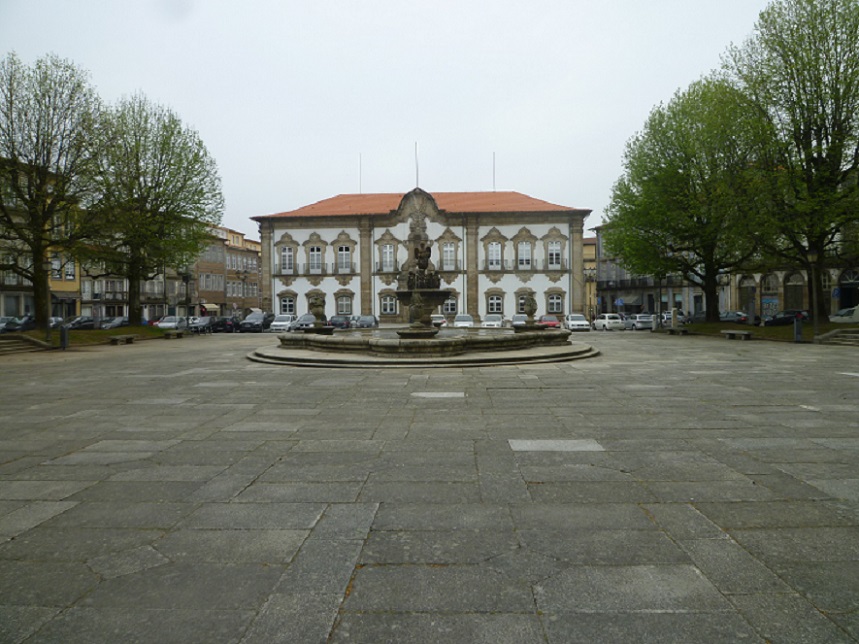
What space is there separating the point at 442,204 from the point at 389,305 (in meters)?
11.3

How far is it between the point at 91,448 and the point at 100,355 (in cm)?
1733

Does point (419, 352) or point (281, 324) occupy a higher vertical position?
point (281, 324)

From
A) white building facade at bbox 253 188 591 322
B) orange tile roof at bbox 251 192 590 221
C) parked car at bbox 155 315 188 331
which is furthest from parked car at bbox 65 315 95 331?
orange tile roof at bbox 251 192 590 221

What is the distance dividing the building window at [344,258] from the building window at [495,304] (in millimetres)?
13514

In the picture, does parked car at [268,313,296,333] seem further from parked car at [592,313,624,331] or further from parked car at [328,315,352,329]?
parked car at [592,313,624,331]

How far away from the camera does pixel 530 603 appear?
2777 millimetres

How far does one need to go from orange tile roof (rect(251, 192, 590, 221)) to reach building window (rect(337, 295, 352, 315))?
310 inches

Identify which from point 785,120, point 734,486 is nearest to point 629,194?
point 785,120

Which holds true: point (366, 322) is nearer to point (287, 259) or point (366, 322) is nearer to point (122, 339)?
point (287, 259)

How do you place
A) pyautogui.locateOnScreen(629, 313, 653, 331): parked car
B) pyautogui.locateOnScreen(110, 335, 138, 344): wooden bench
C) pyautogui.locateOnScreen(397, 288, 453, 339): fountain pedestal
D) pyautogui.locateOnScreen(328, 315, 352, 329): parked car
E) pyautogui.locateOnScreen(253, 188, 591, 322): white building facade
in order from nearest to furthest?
pyautogui.locateOnScreen(397, 288, 453, 339): fountain pedestal → pyautogui.locateOnScreen(110, 335, 138, 344): wooden bench → pyautogui.locateOnScreen(328, 315, 352, 329): parked car → pyautogui.locateOnScreen(629, 313, 653, 331): parked car → pyautogui.locateOnScreen(253, 188, 591, 322): white building facade

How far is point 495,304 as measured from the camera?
5288 centimetres

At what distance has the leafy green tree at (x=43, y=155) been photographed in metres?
24.6

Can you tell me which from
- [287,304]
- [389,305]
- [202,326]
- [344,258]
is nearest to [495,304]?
[389,305]

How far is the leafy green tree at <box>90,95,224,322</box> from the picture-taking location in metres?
30.1
